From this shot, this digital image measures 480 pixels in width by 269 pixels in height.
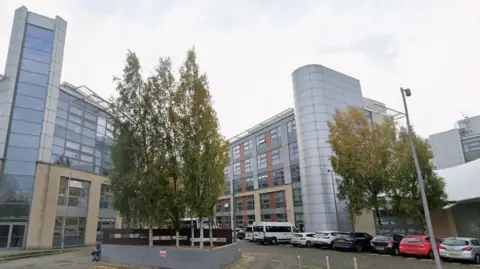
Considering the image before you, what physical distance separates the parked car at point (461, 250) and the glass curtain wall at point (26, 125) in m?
29.7

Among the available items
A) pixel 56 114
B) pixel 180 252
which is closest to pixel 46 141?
pixel 56 114

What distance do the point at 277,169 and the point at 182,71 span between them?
2816 centimetres

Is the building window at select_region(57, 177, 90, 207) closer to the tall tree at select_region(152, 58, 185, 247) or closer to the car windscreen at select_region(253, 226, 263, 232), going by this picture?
the tall tree at select_region(152, 58, 185, 247)

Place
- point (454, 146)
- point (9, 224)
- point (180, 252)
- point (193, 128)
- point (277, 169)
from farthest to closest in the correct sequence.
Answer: point (454, 146) < point (277, 169) < point (9, 224) < point (193, 128) < point (180, 252)

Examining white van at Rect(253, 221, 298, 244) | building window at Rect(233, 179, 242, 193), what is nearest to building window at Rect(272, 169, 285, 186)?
building window at Rect(233, 179, 242, 193)

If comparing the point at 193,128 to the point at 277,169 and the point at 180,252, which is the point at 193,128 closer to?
the point at 180,252

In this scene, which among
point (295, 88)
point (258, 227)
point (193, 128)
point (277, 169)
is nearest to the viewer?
point (193, 128)

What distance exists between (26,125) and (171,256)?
19833 millimetres

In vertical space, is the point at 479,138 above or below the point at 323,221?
above

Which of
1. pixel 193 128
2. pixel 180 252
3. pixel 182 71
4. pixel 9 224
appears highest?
pixel 182 71

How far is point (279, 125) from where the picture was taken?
4459 cm

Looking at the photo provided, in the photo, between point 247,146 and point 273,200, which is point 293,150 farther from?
point 247,146

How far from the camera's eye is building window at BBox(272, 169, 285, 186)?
43028 mm

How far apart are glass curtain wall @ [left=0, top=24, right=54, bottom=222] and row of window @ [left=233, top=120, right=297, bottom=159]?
2869 centimetres
